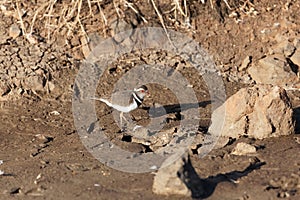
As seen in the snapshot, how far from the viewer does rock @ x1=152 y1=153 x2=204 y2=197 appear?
4.30 meters

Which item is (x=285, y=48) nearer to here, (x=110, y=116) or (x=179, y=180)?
(x=110, y=116)

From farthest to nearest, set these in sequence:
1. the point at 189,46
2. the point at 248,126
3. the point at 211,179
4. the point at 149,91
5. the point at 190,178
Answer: the point at 189,46 < the point at 149,91 < the point at 248,126 < the point at 211,179 < the point at 190,178

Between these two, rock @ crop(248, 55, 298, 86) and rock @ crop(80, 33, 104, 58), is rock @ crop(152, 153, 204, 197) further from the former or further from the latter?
rock @ crop(80, 33, 104, 58)

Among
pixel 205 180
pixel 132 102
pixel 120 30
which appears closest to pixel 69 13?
pixel 120 30

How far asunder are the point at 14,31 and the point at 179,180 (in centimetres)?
357

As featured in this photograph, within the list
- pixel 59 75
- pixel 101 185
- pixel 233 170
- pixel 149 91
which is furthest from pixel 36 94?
pixel 233 170

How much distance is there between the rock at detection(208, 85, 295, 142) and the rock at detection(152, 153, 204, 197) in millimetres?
1250

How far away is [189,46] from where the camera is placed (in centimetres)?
745

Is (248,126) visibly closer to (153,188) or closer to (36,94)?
(153,188)

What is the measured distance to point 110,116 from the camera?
6.42 m

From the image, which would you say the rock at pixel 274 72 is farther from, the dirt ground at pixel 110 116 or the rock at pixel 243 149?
the rock at pixel 243 149

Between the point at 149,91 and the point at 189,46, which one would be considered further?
the point at 189,46

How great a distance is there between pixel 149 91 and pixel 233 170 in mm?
2126

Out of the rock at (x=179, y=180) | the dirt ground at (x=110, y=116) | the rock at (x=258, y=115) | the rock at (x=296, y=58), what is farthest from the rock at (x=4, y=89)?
the rock at (x=296, y=58)
